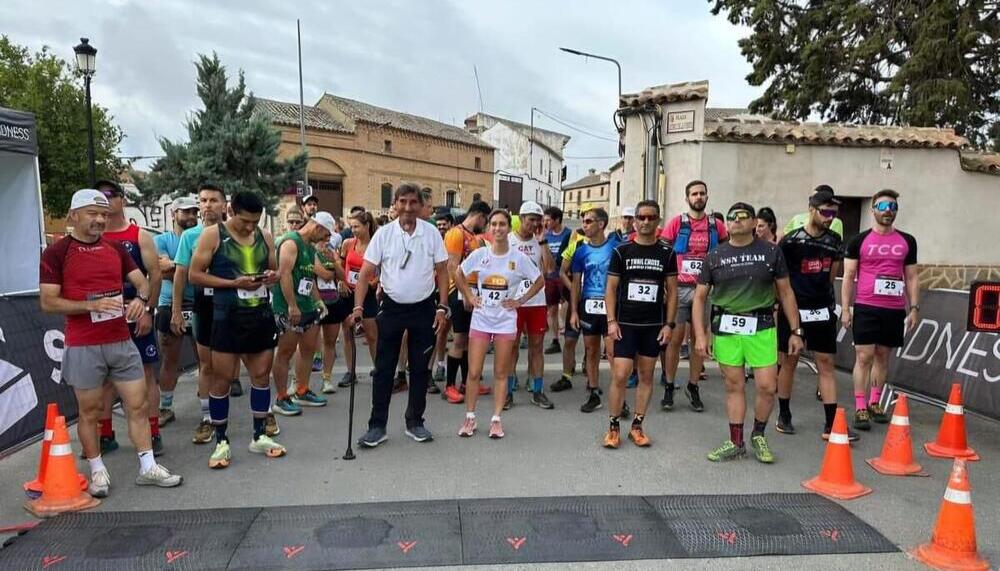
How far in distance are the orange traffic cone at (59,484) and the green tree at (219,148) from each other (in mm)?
20251

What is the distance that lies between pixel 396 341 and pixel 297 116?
36.6m

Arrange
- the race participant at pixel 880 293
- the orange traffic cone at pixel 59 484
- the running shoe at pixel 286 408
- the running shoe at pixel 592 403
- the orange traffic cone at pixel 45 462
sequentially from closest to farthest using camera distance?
the orange traffic cone at pixel 59 484
the orange traffic cone at pixel 45 462
the race participant at pixel 880 293
the running shoe at pixel 286 408
the running shoe at pixel 592 403

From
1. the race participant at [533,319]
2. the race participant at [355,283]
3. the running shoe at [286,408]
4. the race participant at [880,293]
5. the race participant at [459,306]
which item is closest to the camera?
the race participant at [880,293]

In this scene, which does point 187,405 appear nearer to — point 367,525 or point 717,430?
point 367,525

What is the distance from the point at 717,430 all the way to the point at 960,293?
113 inches

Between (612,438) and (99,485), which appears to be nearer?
(99,485)

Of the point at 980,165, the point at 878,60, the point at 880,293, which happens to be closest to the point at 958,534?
the point at 880,293

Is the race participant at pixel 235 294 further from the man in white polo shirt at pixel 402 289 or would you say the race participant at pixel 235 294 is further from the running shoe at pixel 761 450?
the running shoe at pixel 761 450

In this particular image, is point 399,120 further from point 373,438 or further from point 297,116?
point 373,438

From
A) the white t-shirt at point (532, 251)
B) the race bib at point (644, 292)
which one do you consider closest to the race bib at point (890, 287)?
the race bib at point (644, 292)

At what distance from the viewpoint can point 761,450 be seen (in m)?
4.59

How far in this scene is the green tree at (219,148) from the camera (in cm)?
2230

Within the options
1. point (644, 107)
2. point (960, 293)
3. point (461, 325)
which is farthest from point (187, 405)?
→ point (644, 107)

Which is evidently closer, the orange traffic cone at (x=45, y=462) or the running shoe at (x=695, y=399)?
the orange traffic cone at (x=45, y=462)
